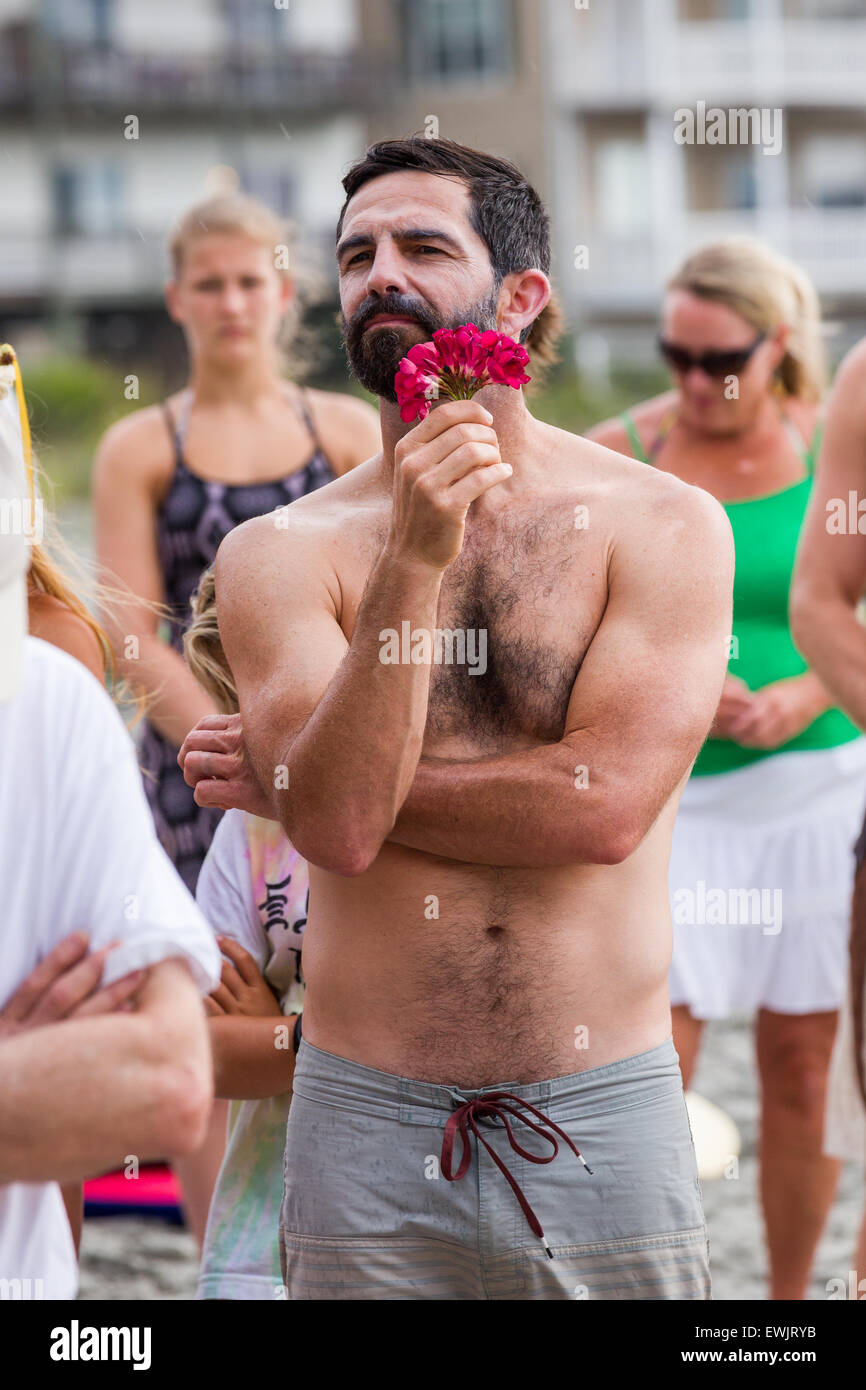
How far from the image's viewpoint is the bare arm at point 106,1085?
5.00 feet

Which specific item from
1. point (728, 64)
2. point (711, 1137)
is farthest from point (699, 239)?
point (711, 1137)

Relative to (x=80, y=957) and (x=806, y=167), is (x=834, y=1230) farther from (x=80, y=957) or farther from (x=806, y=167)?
(x=806, y=167)

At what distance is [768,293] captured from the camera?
10.5 ft

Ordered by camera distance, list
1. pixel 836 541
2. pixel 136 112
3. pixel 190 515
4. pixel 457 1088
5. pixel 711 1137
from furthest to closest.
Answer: pixel 136 112
pixel 711 1137
pixel 190 515
pixel 836 541
pixel 457 1088

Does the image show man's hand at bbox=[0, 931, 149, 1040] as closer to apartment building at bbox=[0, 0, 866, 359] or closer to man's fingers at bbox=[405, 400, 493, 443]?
man's fingers at bbox=[405, 400, 493, 443]

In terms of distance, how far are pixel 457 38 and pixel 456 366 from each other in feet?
72.8

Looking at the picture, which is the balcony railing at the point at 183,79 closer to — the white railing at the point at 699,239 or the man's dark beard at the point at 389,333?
the white railing at the point at 699,239

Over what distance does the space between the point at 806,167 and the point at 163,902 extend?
2210cm

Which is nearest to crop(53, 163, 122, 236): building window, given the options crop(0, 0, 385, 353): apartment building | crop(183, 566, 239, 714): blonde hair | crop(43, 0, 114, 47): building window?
crop(0, 0, 385, 353): apartment building

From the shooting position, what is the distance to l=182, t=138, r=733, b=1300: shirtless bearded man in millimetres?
1820

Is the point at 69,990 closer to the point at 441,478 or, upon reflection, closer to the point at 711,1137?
the point at 441,478

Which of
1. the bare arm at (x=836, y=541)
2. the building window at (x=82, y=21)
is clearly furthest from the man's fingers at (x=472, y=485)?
the building window at (x=82, y=21)

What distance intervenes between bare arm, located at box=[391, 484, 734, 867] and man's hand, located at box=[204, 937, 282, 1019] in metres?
0.41

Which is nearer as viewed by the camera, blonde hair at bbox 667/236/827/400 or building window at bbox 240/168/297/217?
blonde hair at bbox 667/236/827/400
